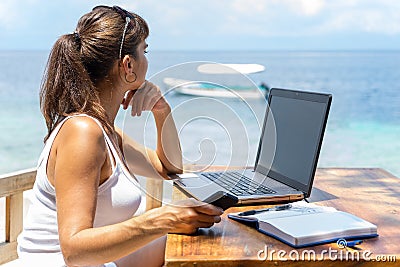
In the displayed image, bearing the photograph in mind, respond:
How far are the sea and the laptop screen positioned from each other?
13cm

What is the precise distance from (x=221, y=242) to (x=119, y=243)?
0.64 ft

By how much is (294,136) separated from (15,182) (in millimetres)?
897

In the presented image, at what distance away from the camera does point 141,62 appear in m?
1.31

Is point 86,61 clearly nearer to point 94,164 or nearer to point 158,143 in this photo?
point 94,164

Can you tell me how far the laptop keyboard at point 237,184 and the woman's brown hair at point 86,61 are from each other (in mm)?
360

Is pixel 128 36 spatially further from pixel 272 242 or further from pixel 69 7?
pixel 69 7

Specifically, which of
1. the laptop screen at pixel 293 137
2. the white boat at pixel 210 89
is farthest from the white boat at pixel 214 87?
the laptop screen at pixel 293 137

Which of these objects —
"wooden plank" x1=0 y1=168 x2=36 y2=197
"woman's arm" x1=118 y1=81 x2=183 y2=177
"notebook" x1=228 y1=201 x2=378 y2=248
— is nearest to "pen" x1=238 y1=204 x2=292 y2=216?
"notebook" x1=228 y1=201 x2=378 y2=248

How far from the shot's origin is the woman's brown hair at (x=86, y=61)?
1.25m

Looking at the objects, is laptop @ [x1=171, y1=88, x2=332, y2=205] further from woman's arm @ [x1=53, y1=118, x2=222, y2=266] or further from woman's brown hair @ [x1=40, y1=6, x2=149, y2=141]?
woman's brown hair @ [x1=40, y1=6, x2=149, y2=141]

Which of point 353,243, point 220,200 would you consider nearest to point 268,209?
point 220,200

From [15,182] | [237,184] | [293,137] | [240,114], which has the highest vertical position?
[240,114]

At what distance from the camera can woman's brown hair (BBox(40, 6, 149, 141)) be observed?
125 cm

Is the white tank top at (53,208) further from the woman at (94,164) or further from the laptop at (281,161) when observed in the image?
the laptop at (281,161)
